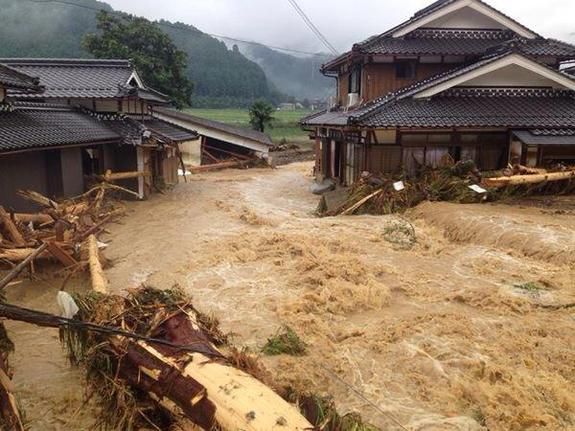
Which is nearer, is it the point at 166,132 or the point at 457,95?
the point at 457,95

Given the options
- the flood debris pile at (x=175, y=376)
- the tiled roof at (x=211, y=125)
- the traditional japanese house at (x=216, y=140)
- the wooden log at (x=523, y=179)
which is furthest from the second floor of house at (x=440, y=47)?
the flood debris pile at (x=175, y=376)

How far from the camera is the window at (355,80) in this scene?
21.5 metres

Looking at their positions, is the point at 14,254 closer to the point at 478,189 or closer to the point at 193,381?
the point at 193,381

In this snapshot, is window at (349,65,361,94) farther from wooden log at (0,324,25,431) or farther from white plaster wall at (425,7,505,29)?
wooden log at (0,324,25,431)

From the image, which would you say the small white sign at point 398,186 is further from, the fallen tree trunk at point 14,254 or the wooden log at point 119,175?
the fallen tree trunk at point 14,254

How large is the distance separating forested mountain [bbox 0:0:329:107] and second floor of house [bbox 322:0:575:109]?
58655 millimetres

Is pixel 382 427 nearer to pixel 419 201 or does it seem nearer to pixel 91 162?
pixel 419 201

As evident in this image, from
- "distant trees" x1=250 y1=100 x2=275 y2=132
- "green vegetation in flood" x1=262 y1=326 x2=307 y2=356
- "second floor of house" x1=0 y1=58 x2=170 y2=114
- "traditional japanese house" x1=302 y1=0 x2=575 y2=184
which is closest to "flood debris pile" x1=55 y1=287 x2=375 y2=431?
"green vegetation in flood" x1=262 y1=326 x2=307 y2=356

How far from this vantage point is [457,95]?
1925 cm

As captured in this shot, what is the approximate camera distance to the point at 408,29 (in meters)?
20.3

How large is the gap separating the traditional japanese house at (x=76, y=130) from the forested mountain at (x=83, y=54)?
51.7 meters

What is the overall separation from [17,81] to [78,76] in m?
7.40

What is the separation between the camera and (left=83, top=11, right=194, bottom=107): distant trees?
3616cm

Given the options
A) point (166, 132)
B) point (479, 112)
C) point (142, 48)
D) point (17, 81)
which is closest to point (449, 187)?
point (479, 112)
